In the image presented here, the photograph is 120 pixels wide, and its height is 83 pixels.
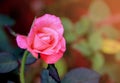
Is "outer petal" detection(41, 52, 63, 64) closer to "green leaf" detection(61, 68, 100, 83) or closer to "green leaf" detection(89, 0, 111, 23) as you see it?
"green leaf" detection(61, 68, 100, 83)

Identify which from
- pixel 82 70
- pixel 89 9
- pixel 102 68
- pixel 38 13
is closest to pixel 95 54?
pixel 102 68

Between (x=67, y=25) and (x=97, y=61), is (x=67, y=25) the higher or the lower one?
the higher one

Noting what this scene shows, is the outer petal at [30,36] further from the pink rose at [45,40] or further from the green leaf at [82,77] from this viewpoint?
the green leaf at [82,77]

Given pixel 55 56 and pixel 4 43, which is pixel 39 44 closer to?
pixel 55 56

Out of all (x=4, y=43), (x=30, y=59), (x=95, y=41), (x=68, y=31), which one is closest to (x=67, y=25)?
(x=68, y=31)

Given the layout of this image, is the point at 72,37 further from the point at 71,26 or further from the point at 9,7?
the point at 9,7

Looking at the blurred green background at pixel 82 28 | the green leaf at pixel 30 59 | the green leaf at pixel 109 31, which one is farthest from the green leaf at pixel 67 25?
the green leaf at pixel 30 59

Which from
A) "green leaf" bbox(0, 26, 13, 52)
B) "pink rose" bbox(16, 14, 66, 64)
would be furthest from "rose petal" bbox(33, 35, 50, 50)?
"green leaf" bbox(0, 26, 13, 52)

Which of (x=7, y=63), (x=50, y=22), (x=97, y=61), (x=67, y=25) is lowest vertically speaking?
(x=97, y=61)
